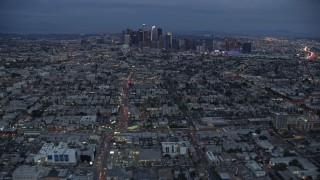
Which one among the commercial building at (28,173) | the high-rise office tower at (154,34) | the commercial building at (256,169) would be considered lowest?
the commercial building at (256,169)

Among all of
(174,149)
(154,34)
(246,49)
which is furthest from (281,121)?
(154,34)

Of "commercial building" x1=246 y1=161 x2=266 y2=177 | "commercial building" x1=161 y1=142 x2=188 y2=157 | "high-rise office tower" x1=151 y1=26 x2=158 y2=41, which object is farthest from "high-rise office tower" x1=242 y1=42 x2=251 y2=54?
"commercial building" x1=246 y1=161 x2=266 y2=177

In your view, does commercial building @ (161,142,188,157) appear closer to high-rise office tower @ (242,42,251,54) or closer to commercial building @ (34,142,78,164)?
commercial building @ (34,142,78,164)

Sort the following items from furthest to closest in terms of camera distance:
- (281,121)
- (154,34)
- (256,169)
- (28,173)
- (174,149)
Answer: (154,34), (281,121), (174,149), (256,169), (28,173)

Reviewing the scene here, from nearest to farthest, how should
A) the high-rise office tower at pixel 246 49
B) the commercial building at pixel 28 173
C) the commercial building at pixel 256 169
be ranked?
the commercial building at pixel 28 173 < the commercial building at pixel 256 169 < the high-rise office tower at pixel 246 49

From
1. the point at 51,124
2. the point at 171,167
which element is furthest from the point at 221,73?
the point at 171,167

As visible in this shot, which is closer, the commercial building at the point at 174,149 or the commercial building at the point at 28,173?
the commercial building at the point at 28,173

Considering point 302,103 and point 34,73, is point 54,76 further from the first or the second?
point 302,103

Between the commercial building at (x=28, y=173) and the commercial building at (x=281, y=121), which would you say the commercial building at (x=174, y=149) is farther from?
the commercial building at (x=281, y=121)

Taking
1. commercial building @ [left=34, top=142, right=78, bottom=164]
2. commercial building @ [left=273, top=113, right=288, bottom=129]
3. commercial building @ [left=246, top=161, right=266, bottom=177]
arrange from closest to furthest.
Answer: commercial building @ [left=246, top=161, right=266, bottom=177] < commercial building @ [left=34, top=142, right=78, bottom=164] < commercial building @ [left=273, top=113, right=288, bottom=129]

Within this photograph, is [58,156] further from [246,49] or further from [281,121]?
[246,49]

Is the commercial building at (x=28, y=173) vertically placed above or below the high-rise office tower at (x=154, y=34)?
below

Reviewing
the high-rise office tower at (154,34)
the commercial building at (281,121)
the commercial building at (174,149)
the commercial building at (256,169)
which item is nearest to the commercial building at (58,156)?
the commercial building at (174,149)
